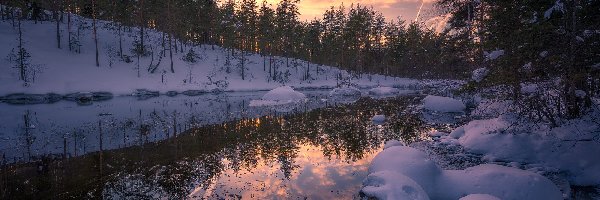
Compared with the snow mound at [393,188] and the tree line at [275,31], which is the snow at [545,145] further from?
the tree line at [275,31]

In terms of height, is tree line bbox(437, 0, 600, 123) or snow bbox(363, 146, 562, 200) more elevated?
tree line bbox(437, 0, 600, 123)

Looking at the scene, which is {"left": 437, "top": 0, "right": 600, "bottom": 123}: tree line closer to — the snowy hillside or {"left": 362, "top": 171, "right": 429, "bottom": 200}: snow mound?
{"left": 362, "top": 171, "right": 429, "bottom": 200}: snow mound

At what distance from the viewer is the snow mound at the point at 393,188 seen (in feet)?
25.4

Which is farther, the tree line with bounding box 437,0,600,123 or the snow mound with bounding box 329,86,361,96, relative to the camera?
the snow mound with bounding box 329,86,361,96

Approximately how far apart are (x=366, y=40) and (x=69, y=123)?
70321 millimetres

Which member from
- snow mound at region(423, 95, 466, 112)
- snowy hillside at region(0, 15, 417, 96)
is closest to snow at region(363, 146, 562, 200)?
snow mound at region(423, 95, 466, 112)

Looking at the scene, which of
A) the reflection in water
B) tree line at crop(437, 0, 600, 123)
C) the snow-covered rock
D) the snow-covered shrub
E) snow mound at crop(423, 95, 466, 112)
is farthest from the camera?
the snow-covered shrub

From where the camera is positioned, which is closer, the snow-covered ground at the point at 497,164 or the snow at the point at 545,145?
the snow-covered ground at the point at 497,164

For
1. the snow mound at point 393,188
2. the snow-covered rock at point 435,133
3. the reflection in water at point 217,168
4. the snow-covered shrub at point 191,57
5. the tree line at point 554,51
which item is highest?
the snow-covered shrub at point 191,57

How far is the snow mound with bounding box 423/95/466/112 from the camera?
1057 inches

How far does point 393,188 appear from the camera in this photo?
7.93 meters

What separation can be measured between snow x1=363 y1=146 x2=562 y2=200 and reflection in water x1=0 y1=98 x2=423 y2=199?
48.0 inches

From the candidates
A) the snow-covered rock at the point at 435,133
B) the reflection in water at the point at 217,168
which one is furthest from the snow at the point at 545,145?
the reflection in water at the point at 217,168

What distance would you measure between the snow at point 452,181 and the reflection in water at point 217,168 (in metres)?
1.22
